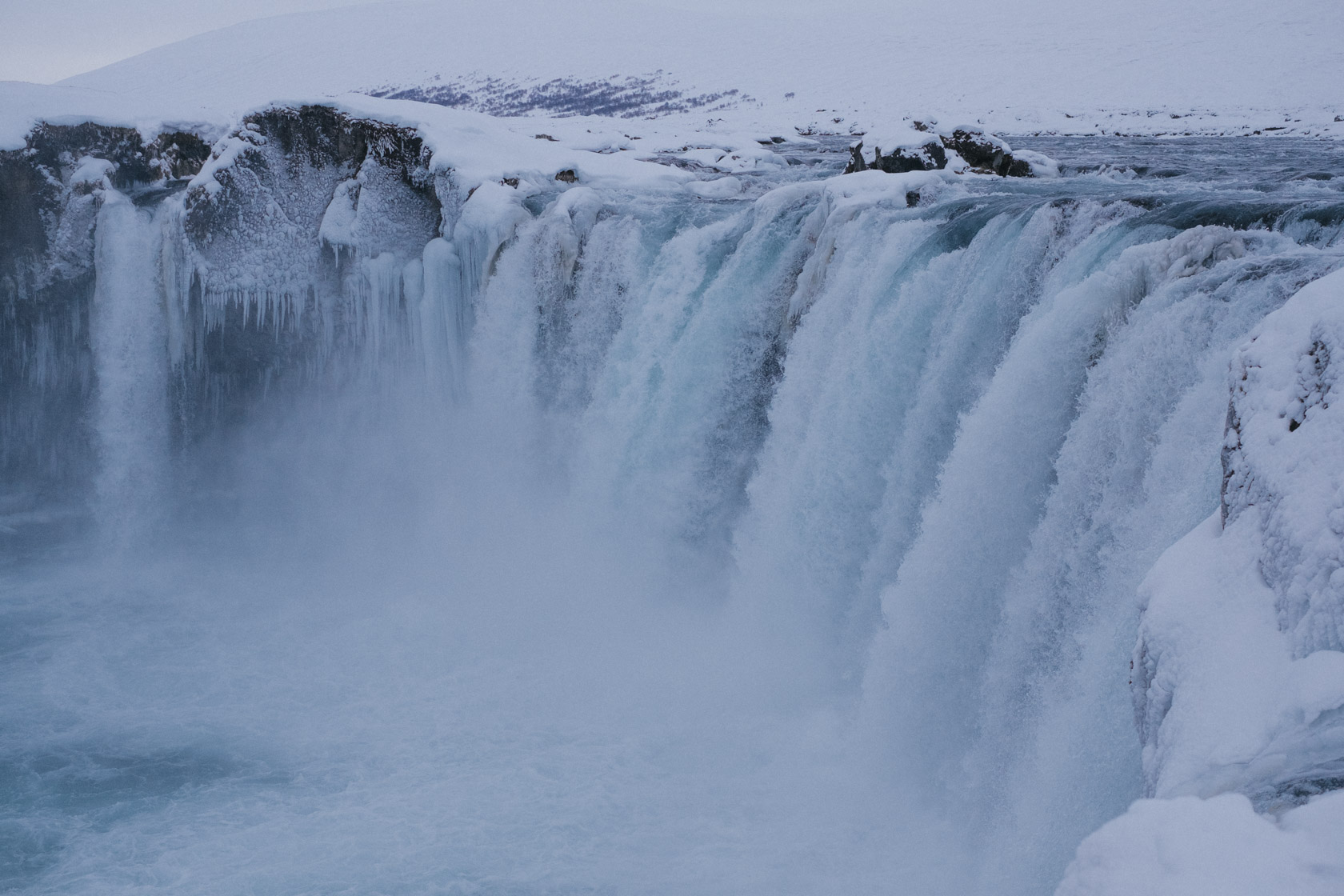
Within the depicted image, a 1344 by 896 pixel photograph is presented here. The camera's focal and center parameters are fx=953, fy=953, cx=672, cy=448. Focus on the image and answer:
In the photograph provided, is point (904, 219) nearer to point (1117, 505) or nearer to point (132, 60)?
point (1117, 505)

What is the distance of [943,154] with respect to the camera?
35.7 ft

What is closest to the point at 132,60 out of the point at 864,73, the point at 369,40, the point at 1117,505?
the point at 369,40

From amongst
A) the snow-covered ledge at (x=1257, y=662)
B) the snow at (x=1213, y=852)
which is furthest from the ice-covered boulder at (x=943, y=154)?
the snow at (x=1213, y=852)

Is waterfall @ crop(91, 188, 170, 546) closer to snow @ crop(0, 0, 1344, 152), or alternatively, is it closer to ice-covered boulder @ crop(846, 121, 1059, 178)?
snow @ crop(0, 0, 1344, 152)

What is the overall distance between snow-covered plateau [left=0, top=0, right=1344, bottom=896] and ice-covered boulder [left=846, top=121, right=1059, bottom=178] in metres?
0.08

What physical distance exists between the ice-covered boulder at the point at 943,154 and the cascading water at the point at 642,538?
1.16 metres

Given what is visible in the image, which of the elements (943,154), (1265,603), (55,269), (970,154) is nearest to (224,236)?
(55,269)

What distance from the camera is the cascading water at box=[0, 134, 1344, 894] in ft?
16.2

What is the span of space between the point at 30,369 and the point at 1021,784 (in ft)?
38.2

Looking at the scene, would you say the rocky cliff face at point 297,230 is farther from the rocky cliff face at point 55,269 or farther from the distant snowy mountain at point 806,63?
the distant snowy mountain at point 806,63

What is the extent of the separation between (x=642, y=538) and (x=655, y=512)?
1.06 ft

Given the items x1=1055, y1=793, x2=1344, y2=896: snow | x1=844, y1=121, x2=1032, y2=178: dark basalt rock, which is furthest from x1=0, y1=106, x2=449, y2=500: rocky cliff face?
x1=1055, y1=793, x2=1344, y2=896: snow

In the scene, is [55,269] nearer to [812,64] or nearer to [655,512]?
[655,512]

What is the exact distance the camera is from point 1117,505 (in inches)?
176
